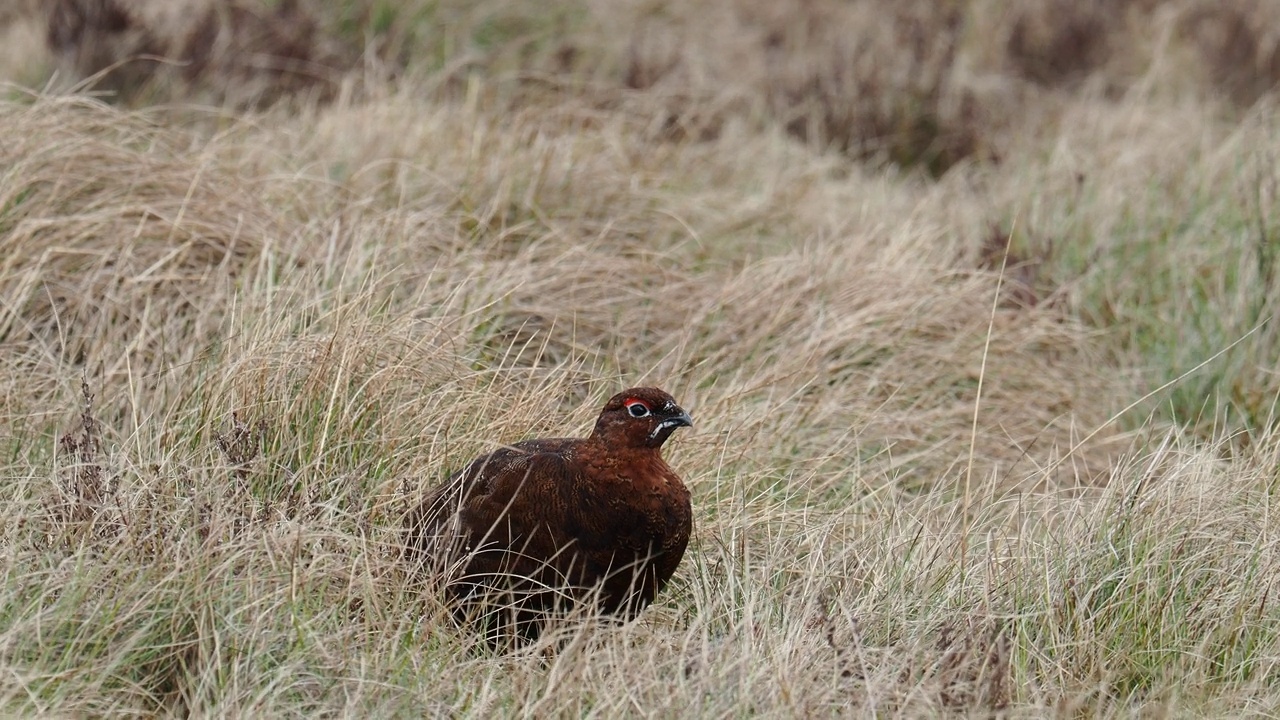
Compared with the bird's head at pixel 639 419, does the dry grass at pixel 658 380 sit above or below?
below

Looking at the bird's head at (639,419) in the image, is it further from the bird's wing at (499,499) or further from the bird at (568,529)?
the bird's wing at (499,499)

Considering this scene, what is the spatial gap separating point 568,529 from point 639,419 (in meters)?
0.26

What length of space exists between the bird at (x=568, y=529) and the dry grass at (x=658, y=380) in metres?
0.09

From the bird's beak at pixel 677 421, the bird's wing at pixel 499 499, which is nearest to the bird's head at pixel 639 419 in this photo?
the bird's beak at pixel 677 421

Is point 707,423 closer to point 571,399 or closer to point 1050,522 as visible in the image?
point 571,399

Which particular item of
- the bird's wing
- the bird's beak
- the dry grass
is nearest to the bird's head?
the bird's beak

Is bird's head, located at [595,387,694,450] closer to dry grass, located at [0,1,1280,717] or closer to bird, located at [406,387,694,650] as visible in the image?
bird, located at [406,387,694,650]

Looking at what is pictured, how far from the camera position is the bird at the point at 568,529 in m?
3.11

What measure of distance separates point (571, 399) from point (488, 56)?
344 cm

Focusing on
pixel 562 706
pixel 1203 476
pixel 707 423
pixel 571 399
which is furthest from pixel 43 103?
pixel 1203 476

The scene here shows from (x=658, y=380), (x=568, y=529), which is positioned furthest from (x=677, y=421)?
(x=658, y=380)

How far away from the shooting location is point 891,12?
8.88 m

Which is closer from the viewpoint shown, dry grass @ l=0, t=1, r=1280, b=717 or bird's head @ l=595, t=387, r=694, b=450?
dry grass @ l=0, t=1, r=1280, b=717

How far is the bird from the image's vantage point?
3.11m
